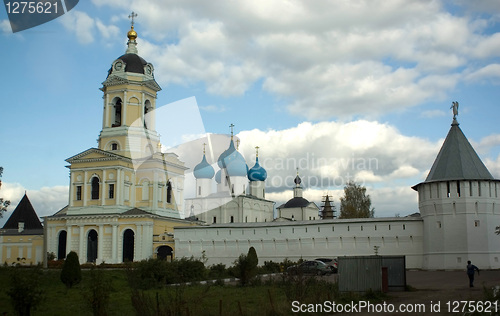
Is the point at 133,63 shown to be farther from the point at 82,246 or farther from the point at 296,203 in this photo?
the point at 296,203

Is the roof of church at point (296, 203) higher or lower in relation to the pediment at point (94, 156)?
lower

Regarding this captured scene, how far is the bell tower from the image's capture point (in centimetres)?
4091

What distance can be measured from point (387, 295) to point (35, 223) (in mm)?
38700

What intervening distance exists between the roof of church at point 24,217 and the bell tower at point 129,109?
414 inches

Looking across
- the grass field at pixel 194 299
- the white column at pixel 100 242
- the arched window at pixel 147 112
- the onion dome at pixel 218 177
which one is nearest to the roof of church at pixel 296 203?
the onion dome at pixel 218 177

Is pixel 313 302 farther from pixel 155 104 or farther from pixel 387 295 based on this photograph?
pixel 155 104

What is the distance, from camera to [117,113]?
42594mm

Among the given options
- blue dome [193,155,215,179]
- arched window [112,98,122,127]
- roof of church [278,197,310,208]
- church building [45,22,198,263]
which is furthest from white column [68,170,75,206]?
roof of church [278,197,310,208]

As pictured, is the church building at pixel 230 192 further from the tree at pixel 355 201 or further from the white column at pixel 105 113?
the white column at pixel 105 113

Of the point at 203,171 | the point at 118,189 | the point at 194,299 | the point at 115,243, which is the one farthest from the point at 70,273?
the point at 203,171

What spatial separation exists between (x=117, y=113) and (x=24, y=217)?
12.8 metres

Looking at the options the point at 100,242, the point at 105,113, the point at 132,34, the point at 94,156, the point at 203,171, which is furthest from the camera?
the point at 203,171

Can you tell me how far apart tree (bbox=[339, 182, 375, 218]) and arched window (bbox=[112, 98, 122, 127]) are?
70.7ft

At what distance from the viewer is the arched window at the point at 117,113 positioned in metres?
42.0
